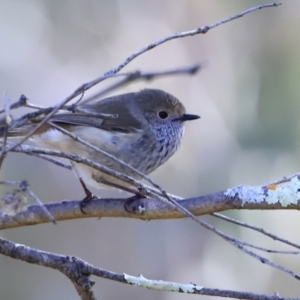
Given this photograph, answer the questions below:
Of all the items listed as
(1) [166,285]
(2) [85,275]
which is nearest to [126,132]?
(2) [85,275]

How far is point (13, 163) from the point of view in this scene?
5.19m

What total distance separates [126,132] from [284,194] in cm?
153

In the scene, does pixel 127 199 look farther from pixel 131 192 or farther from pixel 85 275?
pixel 85 275

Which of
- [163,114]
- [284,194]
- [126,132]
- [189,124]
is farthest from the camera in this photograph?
[189,124]

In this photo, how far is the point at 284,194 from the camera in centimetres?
170

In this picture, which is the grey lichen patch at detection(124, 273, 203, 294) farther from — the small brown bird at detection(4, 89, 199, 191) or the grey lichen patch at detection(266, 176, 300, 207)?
the small brown bird at detection(4, 89, 199, 191)

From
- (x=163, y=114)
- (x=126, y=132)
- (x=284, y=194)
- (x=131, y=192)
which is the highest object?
(x=163, y=114)

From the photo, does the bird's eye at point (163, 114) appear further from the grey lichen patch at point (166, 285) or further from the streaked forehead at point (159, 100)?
the grey lichen patch at point (166, 285)

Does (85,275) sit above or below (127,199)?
below

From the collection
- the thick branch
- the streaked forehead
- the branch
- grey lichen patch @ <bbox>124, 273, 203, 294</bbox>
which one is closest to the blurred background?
the streaked forehead

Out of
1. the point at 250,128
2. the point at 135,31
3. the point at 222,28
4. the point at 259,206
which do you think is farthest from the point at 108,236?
the point at 259,206

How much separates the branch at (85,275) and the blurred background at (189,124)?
2.77 m

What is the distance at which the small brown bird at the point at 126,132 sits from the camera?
9.66 feet

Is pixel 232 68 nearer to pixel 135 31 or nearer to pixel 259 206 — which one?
pixel 135 31
